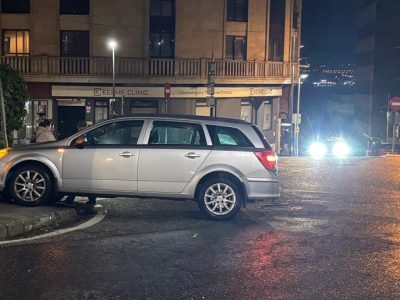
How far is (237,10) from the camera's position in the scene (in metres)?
37.4

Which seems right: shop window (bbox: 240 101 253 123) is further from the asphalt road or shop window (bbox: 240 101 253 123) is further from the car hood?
the car hood

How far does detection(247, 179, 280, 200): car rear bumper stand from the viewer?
31.5 feet

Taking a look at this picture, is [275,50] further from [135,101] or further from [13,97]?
[13,97]

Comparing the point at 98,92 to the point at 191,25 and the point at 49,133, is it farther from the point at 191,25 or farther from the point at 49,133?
the point at 49,133

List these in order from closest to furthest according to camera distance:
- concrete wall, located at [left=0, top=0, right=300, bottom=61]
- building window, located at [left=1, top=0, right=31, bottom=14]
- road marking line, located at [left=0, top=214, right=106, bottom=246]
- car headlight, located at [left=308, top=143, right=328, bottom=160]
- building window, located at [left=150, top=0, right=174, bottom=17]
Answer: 1. road marking line, located at [left=0, top=214, right=106, bottom=246]
2. car headlight, located at [left=308, top=143, right=328, bottom=160]
3. concrete wall, located at [left=0, top=0, right=300, bottom=61]
4. building window, located at [left=1, top=0, right=31, bottom=14]
5. building window, located at [left=150, top=0, right=174, bottom=17]

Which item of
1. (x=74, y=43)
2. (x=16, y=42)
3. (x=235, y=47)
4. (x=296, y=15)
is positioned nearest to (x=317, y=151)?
(x=235, y=47)

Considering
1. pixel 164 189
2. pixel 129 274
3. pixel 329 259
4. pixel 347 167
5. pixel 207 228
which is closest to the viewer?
pixel 129 274

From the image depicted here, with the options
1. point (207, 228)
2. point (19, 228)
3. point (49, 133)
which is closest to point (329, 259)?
point (207, 228)

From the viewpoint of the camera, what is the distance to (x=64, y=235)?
800cm

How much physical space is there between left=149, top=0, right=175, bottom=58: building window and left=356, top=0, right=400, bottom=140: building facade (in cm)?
3537

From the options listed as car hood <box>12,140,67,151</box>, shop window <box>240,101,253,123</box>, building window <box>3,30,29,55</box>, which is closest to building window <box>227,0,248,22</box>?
shop window <box>240,101,253,123</box>

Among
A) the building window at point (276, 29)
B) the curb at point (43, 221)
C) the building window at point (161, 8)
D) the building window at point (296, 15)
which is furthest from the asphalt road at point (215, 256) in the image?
the building window at point (296, 15)

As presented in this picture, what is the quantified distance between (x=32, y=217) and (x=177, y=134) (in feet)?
8.56

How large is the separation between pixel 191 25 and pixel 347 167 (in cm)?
1970
